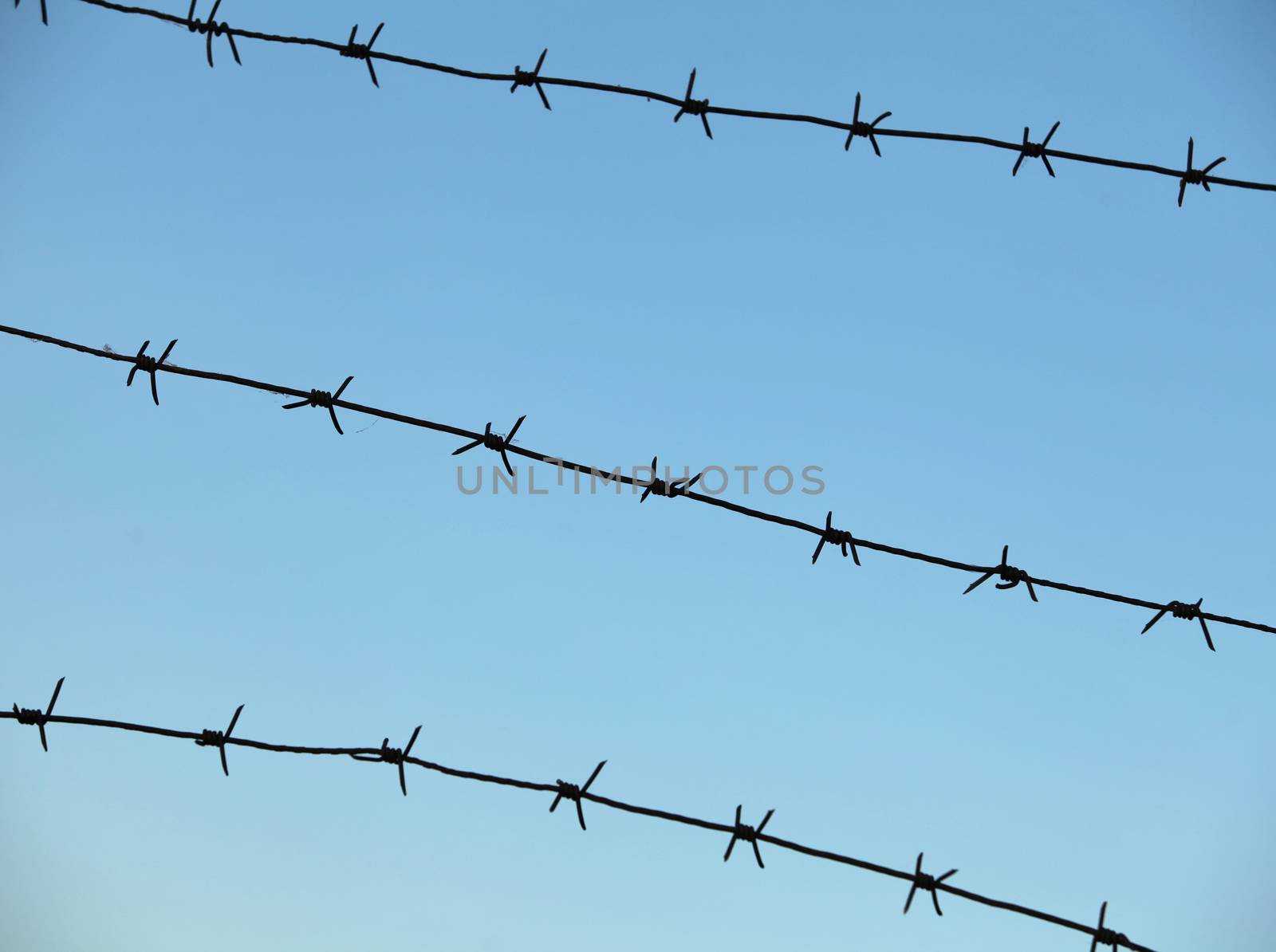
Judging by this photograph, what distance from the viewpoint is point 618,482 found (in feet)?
9.42

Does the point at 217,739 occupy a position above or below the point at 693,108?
below

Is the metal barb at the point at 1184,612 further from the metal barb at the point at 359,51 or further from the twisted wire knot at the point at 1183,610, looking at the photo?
the metal barb at the point at 359,51

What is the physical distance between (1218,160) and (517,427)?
1.89 m

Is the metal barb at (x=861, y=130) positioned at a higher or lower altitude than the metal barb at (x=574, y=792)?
higher

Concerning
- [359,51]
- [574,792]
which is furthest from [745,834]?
[359,51]

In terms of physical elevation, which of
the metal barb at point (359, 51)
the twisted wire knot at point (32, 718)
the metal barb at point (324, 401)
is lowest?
A: the twisted wire knot at point (32, 718)

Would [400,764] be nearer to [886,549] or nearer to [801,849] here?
[801,849]

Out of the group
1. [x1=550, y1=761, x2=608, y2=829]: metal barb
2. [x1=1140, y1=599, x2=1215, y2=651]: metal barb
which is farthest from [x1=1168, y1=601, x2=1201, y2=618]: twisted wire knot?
[x1=550, y1=761, x2=608, y2=829]: metal barb

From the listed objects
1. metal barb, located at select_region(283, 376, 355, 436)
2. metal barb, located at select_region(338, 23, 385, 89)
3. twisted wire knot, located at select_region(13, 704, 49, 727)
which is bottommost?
twisted wire knot, located at select_region(13, 704, 49, 727)

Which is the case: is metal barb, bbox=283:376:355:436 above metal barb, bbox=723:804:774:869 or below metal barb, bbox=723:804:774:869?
above

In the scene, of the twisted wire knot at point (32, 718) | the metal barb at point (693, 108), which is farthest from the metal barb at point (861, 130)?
the twisted wire knot at point (32, 718)

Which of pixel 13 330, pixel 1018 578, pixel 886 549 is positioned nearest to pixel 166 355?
pixel 13 330

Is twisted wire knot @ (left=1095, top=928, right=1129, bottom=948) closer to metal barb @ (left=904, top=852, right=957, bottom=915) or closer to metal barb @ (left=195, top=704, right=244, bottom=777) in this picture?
metal barb @ (left=904, top=852, right=957, bottom=915)

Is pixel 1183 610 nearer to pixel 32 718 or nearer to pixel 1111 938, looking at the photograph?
pixel 1111 938
